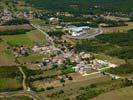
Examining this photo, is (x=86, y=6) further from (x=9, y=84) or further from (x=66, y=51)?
(x=9, y=84)

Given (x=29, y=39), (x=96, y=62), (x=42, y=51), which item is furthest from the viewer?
(x=29, y=39)

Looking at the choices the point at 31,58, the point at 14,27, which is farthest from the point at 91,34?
the point at 31,58

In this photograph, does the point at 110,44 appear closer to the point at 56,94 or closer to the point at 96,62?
the point at 96,62

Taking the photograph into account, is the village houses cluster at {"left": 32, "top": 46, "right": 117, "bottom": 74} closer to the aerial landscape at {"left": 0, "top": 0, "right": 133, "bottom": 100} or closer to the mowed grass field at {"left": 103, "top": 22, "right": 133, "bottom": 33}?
the aerial landscape at {"left": 0, "top": 0, "right": 133, "bottom": 100}

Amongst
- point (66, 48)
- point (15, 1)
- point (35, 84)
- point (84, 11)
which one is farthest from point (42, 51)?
point (15, 1)

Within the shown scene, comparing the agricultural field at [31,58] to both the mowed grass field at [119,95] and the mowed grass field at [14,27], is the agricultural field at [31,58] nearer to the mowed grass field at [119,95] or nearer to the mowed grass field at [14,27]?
the mowed grass field at [119,95]

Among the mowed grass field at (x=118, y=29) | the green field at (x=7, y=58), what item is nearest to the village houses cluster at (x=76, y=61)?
the green field at (x=7, y=58)

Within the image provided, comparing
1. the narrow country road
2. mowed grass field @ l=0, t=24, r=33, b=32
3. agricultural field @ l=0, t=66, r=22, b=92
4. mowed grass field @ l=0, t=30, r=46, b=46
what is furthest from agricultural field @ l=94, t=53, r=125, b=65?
mowed grass field @ l=0, t=24, r=33, b=32
